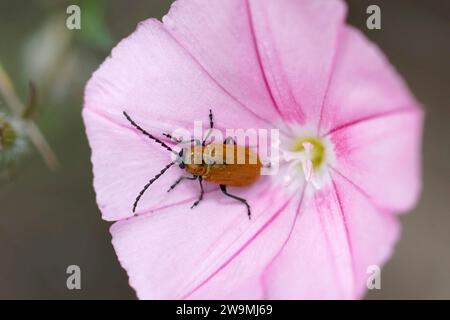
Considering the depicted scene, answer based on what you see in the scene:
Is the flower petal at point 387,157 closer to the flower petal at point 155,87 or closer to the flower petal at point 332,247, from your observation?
the flower petal at point 332,247

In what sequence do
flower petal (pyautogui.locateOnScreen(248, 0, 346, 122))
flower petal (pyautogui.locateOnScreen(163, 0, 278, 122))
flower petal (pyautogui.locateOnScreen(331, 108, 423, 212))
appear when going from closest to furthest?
1. flower petal (pyautogui.locateOnScreen(331, 108, 423, 212))
2. flower petal (pyautogui.locateOnScreen(248, 0, 346, 122))
3. flower petal (pyautogui.locateOnScreen(163, 0, 278, 122))

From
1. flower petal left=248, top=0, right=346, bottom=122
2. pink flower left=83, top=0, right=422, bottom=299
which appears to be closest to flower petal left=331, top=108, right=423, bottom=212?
pink flower left=83, top=0, right=422, bottom=299

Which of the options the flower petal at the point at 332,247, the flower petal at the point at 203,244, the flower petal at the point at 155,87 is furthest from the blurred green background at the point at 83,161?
the flower petal at the point at 332,247

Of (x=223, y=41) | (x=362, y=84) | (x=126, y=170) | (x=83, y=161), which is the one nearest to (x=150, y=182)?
(x=126, y=170)

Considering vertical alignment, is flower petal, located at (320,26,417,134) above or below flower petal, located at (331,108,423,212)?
above

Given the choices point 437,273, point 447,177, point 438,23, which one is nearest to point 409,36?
point 438,23

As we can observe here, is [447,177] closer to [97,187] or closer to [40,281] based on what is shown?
[97,187]

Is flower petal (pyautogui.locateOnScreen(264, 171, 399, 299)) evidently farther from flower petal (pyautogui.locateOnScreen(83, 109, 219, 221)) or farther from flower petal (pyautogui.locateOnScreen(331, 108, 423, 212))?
flower petal (pyautogui.locateOnScreen(83, 109, 219, 221))

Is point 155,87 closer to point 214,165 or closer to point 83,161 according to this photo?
point 214,165
